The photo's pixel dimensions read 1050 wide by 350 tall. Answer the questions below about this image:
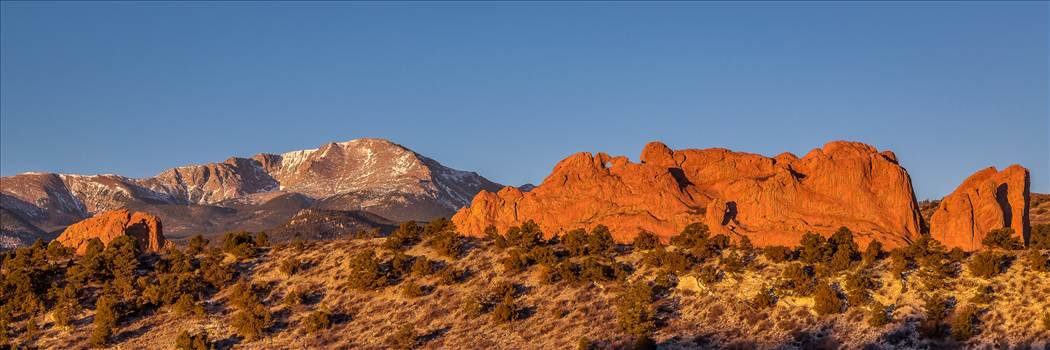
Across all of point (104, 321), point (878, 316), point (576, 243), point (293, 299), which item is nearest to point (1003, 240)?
point (878, 316)

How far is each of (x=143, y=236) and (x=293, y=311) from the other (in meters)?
24.2

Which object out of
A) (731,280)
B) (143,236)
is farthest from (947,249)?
(143,236)

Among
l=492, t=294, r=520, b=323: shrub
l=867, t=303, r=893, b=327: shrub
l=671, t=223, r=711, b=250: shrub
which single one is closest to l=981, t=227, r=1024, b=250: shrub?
l=867, t=303, r=893, b=327: shrub

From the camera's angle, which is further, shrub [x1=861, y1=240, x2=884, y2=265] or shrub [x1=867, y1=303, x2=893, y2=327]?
shrub [x1=861, y1=240, x2=884, y2=265]

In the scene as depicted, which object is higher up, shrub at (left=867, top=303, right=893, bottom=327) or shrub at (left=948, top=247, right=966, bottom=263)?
shrub at (left=948, top=247, right=966, bottom=263)

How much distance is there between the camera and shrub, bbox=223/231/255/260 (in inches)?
3568

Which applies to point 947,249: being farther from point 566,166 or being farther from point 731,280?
point 566,166

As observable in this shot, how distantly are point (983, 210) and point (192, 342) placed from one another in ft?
175

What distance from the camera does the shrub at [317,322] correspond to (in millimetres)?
76812

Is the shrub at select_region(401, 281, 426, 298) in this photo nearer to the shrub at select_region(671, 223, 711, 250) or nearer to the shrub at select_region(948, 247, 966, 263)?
the shrub at select_region(671, 223, 711, 250)

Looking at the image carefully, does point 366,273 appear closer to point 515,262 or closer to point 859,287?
point 515,262

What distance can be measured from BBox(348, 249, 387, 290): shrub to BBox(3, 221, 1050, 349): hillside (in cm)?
11

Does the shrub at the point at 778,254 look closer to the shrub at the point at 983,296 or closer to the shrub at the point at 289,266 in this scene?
the shrub at the point at 983,296

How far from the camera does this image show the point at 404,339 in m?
73.4
